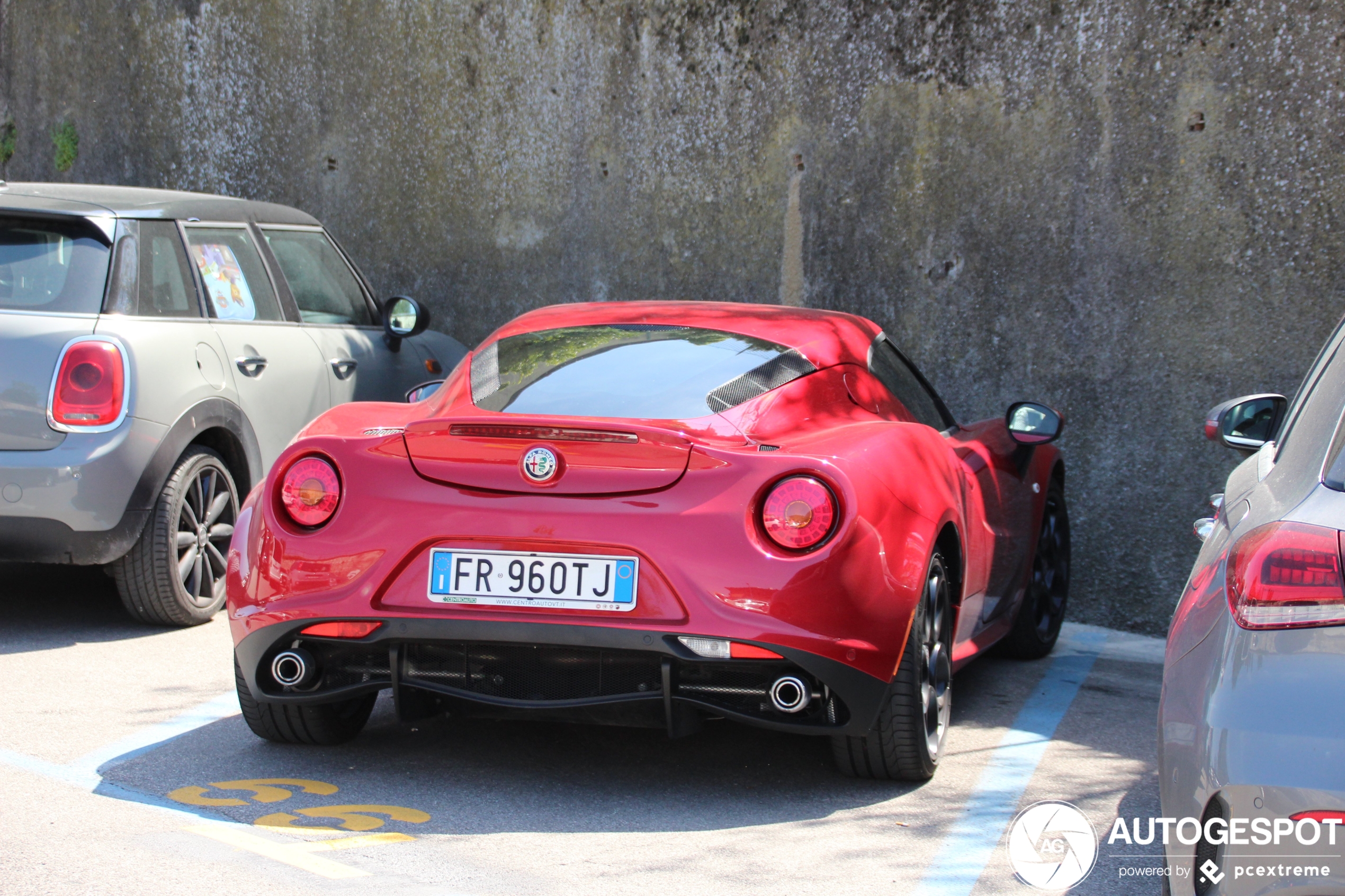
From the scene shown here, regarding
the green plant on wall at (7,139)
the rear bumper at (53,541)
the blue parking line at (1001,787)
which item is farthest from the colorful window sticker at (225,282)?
the green plant on wall at (7,139)

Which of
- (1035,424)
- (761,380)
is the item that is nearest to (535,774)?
(761,380)

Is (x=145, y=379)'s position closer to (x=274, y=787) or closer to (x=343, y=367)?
(x=343, y=367)

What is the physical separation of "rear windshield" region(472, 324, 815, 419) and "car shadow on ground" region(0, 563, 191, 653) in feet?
7.45

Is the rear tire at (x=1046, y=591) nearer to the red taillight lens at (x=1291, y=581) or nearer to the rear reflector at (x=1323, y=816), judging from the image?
the red taillight lens at (x=1291, y=581)

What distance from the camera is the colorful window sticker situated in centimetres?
598

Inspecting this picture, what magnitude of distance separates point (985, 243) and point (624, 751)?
383 cm

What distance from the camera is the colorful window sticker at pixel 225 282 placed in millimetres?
5977

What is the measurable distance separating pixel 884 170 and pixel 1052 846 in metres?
4.54

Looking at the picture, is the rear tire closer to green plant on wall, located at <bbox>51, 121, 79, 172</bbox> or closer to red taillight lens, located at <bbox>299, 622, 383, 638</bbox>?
red taillight lens, located at <bbox>299, 622, 383, 638</bbox>

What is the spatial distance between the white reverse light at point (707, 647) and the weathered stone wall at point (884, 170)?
376cm

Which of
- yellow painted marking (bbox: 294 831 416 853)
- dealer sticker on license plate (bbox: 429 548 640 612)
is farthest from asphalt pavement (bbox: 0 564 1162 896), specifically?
dealer sticker on license plate (bbox: 429 548 640 612)

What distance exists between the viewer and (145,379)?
17.3 feet

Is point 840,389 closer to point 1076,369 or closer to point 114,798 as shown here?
point 114,798

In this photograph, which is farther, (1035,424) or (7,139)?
(7,139)
